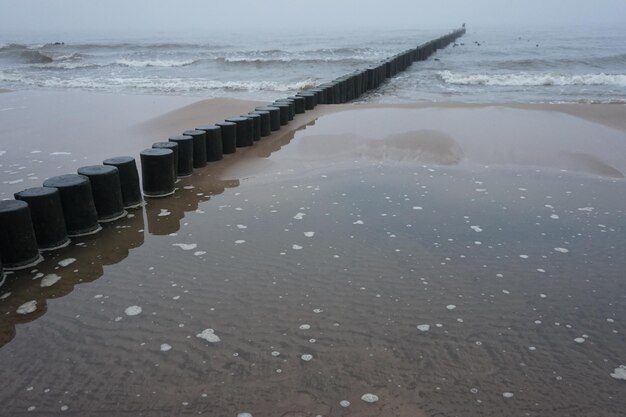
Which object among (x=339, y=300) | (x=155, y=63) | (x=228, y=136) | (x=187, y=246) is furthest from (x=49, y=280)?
(x=155, y=63)

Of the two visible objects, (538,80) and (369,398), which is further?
(538,80)

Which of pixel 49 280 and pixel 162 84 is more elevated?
pixel 162 84

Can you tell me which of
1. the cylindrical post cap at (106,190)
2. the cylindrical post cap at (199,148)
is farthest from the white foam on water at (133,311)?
the cylindrical post cap at (199,148)

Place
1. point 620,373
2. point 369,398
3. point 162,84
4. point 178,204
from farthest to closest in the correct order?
point 162,84 → point 178,204 → point 620,373 → point 369,398

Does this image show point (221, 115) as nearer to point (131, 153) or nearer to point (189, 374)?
point (131, 153)

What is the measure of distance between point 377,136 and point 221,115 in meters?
4.23

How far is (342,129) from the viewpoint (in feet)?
30.0

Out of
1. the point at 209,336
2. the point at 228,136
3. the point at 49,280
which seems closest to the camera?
the point at 209,336

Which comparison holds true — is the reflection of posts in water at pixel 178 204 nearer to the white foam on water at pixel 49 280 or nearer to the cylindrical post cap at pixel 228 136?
the white foam on water at pixel 49 280

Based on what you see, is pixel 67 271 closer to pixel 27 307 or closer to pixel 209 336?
pixel 27 307

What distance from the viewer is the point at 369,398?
2641mm

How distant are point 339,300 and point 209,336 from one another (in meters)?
0.98

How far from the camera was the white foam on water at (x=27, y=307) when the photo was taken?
11.3 feet

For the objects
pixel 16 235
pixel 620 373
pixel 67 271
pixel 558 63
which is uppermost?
pixel 558 63
